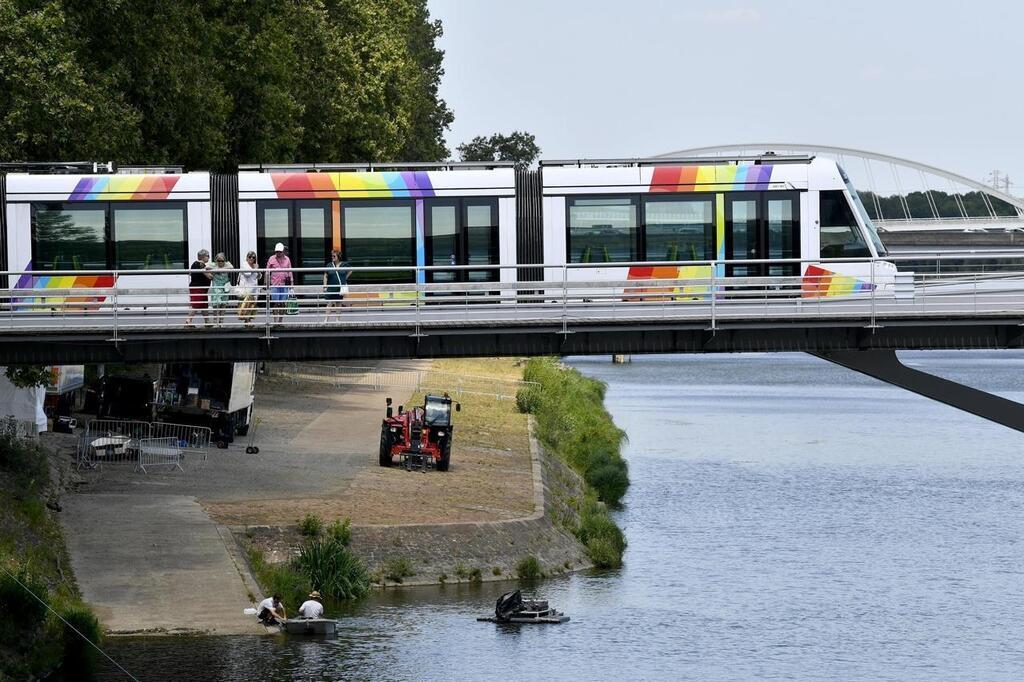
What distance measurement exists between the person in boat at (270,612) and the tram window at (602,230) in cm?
983

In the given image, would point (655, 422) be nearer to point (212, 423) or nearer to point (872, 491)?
point (872, 491)

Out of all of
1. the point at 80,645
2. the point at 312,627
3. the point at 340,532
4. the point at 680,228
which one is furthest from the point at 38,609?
the point at 680,228

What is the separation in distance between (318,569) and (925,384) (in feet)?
46.9

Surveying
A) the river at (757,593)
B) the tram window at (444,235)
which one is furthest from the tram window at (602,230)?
the river at (757,593)

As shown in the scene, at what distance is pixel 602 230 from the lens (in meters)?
39.8

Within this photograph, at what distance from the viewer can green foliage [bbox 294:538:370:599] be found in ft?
133

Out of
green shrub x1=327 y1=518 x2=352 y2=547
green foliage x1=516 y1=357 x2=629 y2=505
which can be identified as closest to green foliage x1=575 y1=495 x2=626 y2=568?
green foliage x1=516 y1=357 x2=629 y2=505

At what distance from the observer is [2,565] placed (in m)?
32.9

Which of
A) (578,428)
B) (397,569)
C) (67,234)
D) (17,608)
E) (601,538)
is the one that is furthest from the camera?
(578,428)

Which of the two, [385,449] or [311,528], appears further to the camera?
[385,449]

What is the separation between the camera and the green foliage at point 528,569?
45281 mm

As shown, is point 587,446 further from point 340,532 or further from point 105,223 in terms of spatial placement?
point 105,223

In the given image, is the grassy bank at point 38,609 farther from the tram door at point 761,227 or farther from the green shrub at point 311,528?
the tram door at point 761,227

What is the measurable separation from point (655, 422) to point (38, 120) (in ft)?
168
